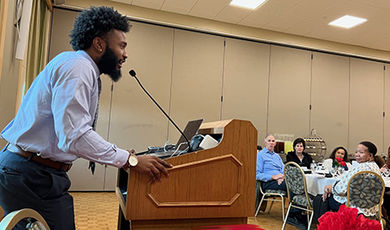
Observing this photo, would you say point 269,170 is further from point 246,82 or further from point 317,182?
point 246,82

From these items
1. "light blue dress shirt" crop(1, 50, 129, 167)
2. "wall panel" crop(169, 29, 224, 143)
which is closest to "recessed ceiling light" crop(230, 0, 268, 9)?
"wall panel" crop(169, 29, 224, 143)

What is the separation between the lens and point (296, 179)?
3.76 meters

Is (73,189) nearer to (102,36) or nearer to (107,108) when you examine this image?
(107,108)

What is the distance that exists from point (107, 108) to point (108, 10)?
189 inches

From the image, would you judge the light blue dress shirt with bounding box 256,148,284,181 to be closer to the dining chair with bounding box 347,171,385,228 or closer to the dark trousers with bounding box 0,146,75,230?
the dining chair with bounding box 347,171,385,228

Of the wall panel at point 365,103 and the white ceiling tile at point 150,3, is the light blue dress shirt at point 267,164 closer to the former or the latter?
the white ceiling tile at point 150,3

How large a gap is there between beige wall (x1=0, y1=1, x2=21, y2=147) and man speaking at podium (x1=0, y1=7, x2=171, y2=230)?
5.52 ft

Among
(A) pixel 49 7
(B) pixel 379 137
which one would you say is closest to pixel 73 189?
(A) pixel 49 7

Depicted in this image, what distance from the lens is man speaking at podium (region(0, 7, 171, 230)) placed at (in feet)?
3.92

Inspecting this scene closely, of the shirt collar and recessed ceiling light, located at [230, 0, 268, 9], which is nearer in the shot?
the shirt collar

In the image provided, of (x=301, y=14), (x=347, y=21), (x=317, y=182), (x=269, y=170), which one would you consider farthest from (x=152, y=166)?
(x=347, y=21)

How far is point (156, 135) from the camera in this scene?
6344 mm

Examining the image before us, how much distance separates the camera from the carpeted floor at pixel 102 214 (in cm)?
369

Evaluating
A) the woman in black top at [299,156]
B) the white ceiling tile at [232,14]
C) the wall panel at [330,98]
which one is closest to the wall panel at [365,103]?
the wall panel at [330,98]
